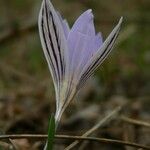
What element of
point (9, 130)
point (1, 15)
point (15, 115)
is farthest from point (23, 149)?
point (1, 15)

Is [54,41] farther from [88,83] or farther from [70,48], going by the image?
[88,83]

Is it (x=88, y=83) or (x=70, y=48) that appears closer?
(x=70, y=48)

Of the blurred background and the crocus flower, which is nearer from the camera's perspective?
the crocus flower

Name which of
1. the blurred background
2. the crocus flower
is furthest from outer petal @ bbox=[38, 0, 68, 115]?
the blurred background

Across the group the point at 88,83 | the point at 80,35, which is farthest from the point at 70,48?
the point at 88,83

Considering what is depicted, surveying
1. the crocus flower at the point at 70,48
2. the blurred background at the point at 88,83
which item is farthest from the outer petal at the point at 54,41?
the blurred background at the point at 88,83

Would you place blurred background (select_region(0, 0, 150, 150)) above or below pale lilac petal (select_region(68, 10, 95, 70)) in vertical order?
below

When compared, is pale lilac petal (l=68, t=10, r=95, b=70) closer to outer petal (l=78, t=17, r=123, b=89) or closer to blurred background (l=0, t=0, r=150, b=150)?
outer petal (l=78, t=17, r=123, b=89)
